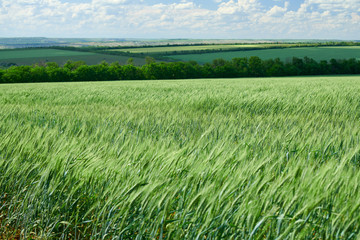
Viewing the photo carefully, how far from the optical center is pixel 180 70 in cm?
5516

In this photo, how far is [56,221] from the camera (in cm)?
191

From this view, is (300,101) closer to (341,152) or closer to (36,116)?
(341,152)

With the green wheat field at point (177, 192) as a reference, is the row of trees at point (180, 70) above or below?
below

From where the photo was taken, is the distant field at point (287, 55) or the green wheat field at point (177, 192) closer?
the green wheat field at point (177, 192)

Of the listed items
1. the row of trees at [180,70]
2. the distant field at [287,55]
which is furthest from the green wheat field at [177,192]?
the distant field at [287,55]

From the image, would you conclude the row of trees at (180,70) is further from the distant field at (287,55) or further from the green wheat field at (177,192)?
the green wheat field at (177,192)

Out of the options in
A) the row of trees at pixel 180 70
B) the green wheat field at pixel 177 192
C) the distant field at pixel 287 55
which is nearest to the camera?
the green wheat field at pixel 177 192

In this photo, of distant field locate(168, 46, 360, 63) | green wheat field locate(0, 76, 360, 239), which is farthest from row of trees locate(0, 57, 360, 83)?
green wheat field locate(0, 76, 360, 239)

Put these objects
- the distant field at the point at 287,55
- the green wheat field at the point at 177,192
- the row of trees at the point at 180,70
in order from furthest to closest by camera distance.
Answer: the distant field at the point at 287,55, the row of trees at the point at 180,70, the green wheat field at the point at 177,192

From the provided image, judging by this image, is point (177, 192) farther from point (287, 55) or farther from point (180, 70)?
point (287, 55)

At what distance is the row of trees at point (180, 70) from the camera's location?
5188 centimetres

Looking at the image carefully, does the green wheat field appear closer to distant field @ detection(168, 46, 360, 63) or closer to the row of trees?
the row of trees

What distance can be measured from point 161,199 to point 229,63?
6045cm

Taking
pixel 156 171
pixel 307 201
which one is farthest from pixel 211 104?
pixel 307 201
